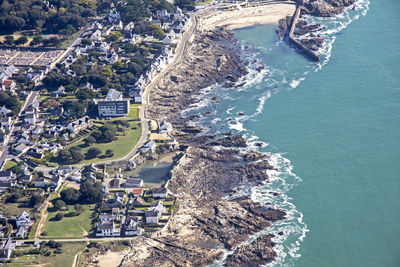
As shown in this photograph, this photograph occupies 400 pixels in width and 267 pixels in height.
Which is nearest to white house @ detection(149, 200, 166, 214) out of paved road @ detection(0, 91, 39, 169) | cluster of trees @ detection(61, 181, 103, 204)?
cluster of trees @ detection(61, 181, 103, 204)

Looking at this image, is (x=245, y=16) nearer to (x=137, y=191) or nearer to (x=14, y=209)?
(x=137, y=191)


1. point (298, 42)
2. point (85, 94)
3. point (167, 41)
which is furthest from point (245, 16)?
point (85, 94)

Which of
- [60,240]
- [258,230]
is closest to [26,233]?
[60,240]

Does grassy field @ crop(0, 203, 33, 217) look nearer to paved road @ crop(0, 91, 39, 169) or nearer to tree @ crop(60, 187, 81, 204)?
tree @ crop(60, 187, 81, 204)

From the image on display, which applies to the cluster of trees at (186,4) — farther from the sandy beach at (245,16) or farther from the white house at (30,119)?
the white house at (30,119)

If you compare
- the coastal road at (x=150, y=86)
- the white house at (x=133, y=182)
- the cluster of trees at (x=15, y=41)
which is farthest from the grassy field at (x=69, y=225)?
the cluster of trees at (x=15, y=41)

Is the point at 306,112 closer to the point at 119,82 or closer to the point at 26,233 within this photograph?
the point at 119,82

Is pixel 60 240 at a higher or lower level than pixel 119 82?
lower
